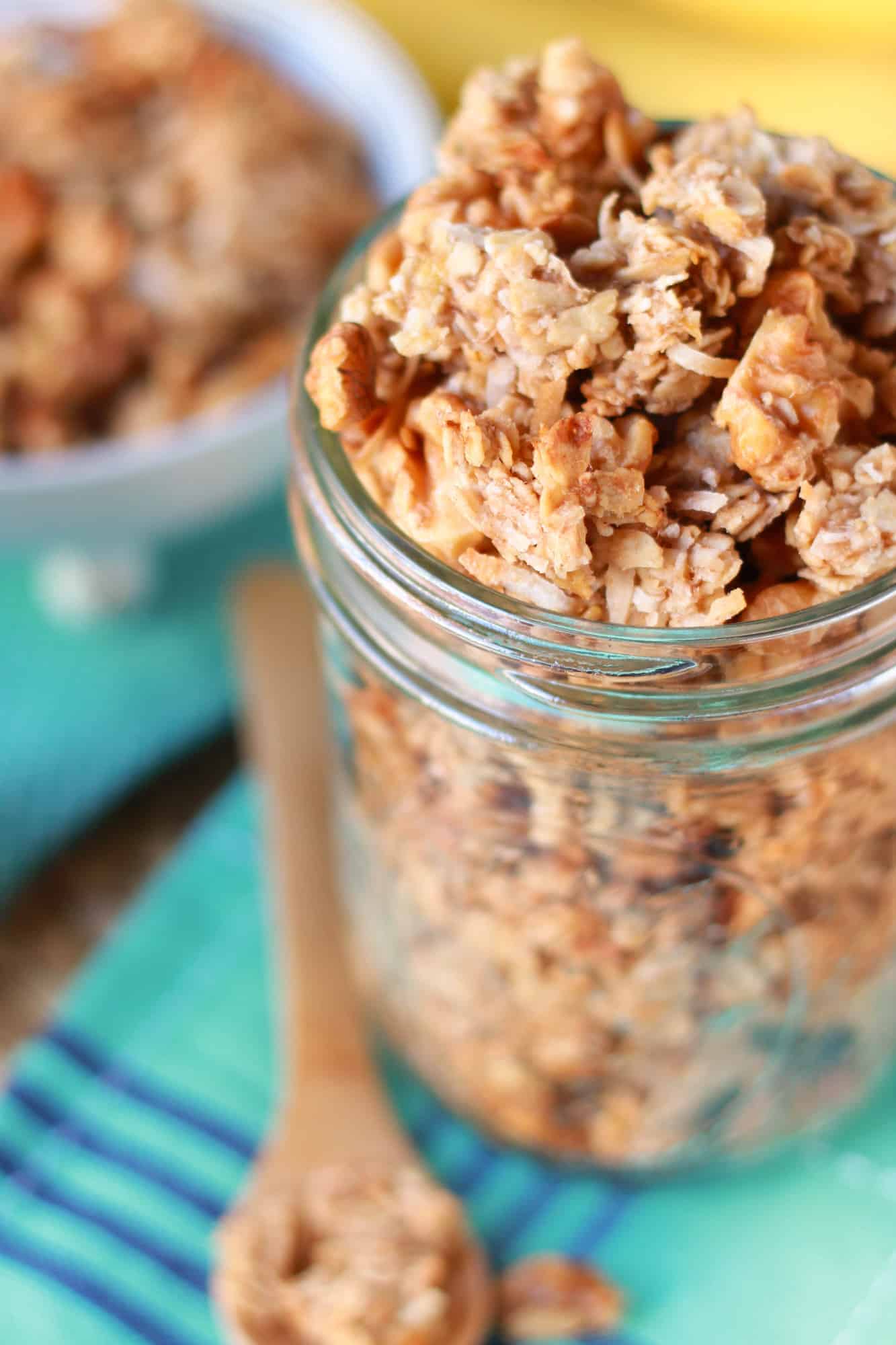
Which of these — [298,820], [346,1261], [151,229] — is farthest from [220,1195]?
[151,229]

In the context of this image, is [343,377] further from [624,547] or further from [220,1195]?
[220,1195]

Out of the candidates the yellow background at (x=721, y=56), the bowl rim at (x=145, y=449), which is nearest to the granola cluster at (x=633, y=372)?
the bowl rim at (x=145, y=449)

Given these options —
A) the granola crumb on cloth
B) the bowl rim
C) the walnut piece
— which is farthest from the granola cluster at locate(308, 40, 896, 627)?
the granola crumb on cloth

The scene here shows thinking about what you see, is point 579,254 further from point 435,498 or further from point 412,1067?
point 412,1067

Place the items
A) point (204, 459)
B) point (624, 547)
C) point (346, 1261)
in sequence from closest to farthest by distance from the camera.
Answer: point (624, 547)
point (346, 1261)
point (204, 459)

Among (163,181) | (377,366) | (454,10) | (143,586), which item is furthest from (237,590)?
(454,10)

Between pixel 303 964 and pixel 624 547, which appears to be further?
pixel 303 964
